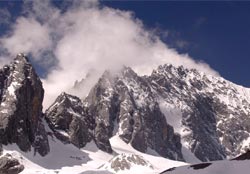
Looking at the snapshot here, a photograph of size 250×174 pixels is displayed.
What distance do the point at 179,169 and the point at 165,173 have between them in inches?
114

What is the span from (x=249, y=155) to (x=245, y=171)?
9070mm

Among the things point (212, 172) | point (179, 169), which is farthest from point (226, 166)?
point (179, 169)

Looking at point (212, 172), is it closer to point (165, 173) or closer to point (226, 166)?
point (226, 166)

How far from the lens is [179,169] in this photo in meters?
105

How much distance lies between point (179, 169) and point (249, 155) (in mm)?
12872

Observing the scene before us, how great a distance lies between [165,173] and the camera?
103625mm

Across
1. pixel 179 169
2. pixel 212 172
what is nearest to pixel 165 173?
pixel 179 169

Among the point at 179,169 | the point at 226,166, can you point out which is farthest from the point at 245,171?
the point at 179,169

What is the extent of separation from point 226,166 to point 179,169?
9.81 m

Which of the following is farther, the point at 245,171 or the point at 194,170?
the point at 194,170

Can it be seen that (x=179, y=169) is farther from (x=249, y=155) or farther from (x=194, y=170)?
(x=249, y=155)

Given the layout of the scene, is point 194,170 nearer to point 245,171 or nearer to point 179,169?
point 179,169

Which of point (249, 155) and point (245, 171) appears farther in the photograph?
point (249, 155)

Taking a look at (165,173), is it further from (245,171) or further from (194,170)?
(245,171)
